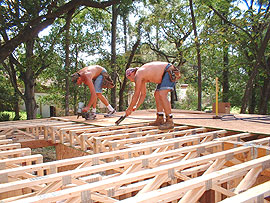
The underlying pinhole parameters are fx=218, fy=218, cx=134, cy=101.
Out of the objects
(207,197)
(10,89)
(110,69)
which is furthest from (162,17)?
(207,197)

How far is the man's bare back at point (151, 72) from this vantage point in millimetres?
4004

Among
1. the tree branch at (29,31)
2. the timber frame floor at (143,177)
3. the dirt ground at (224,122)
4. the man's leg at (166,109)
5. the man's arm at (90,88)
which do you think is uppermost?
the tree branch at (29,31)

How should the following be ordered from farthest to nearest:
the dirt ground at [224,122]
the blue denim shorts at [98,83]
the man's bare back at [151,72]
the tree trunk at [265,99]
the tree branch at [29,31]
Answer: the tree trunk at [265,99] < the tree branch at [29,31] < the blue denim shorts at [98,83] < the man's bare back at [151,72] < the dirt ground at [224,122]

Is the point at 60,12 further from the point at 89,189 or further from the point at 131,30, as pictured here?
the point at 89,189

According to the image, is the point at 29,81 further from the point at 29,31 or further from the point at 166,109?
the point at 166,109

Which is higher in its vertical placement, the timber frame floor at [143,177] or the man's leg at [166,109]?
the man's leg at [166,109]

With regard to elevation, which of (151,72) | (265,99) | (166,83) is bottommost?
(265,99)

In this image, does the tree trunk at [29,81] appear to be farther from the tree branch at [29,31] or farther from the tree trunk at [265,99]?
the tree trunk at [265,99]

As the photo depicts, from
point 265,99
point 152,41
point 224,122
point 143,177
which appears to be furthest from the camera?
point 152,41

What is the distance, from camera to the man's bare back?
4.00 m

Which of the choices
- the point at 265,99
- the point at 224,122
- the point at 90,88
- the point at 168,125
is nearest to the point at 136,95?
the point at 168,125

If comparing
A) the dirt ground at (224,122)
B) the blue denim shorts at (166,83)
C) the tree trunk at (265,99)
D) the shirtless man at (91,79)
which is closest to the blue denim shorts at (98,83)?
the shirtless man at (91,79)

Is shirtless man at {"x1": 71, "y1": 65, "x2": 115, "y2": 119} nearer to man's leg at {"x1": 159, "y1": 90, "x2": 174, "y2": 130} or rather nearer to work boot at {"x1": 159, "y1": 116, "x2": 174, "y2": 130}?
man's leg at {"x1": 159, "y1": 90, "x2": 174, "y2": 130}

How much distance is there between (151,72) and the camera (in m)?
4.04
